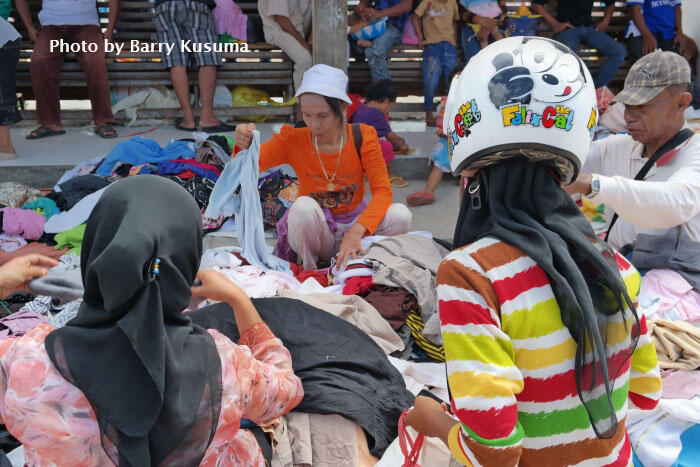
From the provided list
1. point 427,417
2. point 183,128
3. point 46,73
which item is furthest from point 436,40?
point 427,417

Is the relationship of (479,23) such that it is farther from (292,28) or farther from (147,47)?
(147,47)

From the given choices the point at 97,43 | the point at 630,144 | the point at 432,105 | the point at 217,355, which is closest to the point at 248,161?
the point at 630,144

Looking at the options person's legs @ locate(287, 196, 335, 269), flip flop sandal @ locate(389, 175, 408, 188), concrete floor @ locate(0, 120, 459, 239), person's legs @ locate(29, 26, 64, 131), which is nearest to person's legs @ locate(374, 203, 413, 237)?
person's legs @ locate(287, 196, 335, 269)

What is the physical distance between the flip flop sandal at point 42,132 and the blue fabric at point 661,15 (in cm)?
699

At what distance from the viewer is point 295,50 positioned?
7.07 m

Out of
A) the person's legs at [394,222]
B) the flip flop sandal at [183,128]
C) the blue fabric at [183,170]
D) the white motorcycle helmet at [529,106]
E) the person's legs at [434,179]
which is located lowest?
the person's legs at [434,179]

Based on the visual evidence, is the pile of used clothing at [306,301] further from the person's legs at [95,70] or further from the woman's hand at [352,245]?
the person's legs at [95,70]

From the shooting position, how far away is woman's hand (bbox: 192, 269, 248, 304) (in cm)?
207

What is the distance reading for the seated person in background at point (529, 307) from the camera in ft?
4.17

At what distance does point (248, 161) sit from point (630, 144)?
7.01 ft

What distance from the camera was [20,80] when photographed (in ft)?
22.2

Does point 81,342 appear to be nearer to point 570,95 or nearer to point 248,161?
point 570,95

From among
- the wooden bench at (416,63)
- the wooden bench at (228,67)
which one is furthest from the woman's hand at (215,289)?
the wooden bench at (416,63)

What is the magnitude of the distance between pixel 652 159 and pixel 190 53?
5.18 metres
